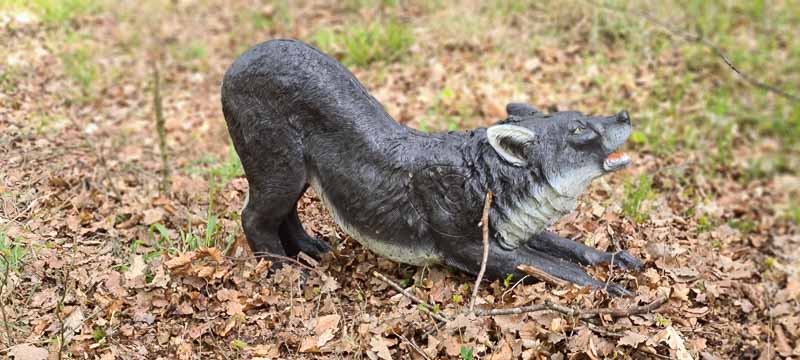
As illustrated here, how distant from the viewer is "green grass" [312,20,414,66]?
833 cm

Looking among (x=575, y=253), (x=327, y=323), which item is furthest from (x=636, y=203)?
(x=327, y=323)

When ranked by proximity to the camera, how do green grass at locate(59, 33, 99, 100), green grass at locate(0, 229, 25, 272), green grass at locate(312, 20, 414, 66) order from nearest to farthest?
green grass at locate(0, 229, 25, 272)
green grass at locate(59, 33, 99, 100)
green grass at locate(312, 20, 414, 66)

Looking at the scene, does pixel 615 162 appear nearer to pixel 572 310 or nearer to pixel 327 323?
pixel 572 310

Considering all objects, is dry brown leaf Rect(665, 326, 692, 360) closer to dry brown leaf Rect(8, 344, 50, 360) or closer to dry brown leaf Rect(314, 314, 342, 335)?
dry brown leaf Rect(314, 314, 342, 335)

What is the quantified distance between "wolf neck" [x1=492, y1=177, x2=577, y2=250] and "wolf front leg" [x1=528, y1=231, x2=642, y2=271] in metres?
0.49

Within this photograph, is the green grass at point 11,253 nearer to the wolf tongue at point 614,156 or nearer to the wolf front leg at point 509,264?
the wolf front leg at point 509,264

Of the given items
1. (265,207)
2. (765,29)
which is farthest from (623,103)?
(265,207)

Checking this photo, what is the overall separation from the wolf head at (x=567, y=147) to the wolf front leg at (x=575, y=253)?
2.33 feet

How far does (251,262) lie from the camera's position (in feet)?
15.0

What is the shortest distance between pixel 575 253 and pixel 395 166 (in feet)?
4.30

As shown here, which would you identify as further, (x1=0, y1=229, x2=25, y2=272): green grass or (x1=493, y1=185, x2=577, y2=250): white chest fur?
(x1=0, y1=229, x2=25, y2=272): green grass

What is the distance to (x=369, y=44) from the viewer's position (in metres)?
8.55

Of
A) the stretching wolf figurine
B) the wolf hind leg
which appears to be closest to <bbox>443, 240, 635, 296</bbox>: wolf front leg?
the stretching wolf figurine

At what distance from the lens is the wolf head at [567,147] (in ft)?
12.4
